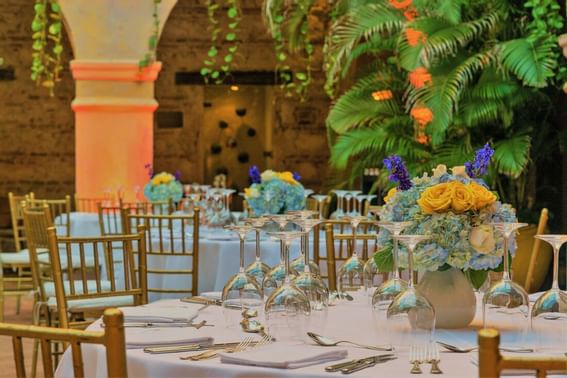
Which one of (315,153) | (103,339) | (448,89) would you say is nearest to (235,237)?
(448,89)

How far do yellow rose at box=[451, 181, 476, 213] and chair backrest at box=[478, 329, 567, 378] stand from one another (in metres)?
1.19

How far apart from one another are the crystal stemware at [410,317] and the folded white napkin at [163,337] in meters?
0.53

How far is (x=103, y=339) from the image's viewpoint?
210cm

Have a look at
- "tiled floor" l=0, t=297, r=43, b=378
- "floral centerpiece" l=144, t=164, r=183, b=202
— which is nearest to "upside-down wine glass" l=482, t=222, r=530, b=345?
"tiled floor" l=0, t=297, r=43, b=378

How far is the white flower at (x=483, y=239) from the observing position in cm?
310

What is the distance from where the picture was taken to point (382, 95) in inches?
374

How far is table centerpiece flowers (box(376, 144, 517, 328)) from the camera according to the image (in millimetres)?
3117

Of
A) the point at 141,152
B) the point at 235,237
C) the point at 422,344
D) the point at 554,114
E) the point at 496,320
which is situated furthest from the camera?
the point at 141,152

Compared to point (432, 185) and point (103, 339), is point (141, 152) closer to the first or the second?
point (432, 185)

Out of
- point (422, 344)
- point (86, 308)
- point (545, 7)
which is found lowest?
point (86, 308)

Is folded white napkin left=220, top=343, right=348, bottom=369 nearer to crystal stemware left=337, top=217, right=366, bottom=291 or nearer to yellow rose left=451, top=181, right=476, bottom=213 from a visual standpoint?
yellow rose left=451, top=181, right=476, bottom=213

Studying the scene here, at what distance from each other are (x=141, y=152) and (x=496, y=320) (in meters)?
6.70

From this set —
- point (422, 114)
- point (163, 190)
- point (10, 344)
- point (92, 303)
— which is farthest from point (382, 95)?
point (92, 303)

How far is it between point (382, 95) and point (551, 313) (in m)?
6.60
